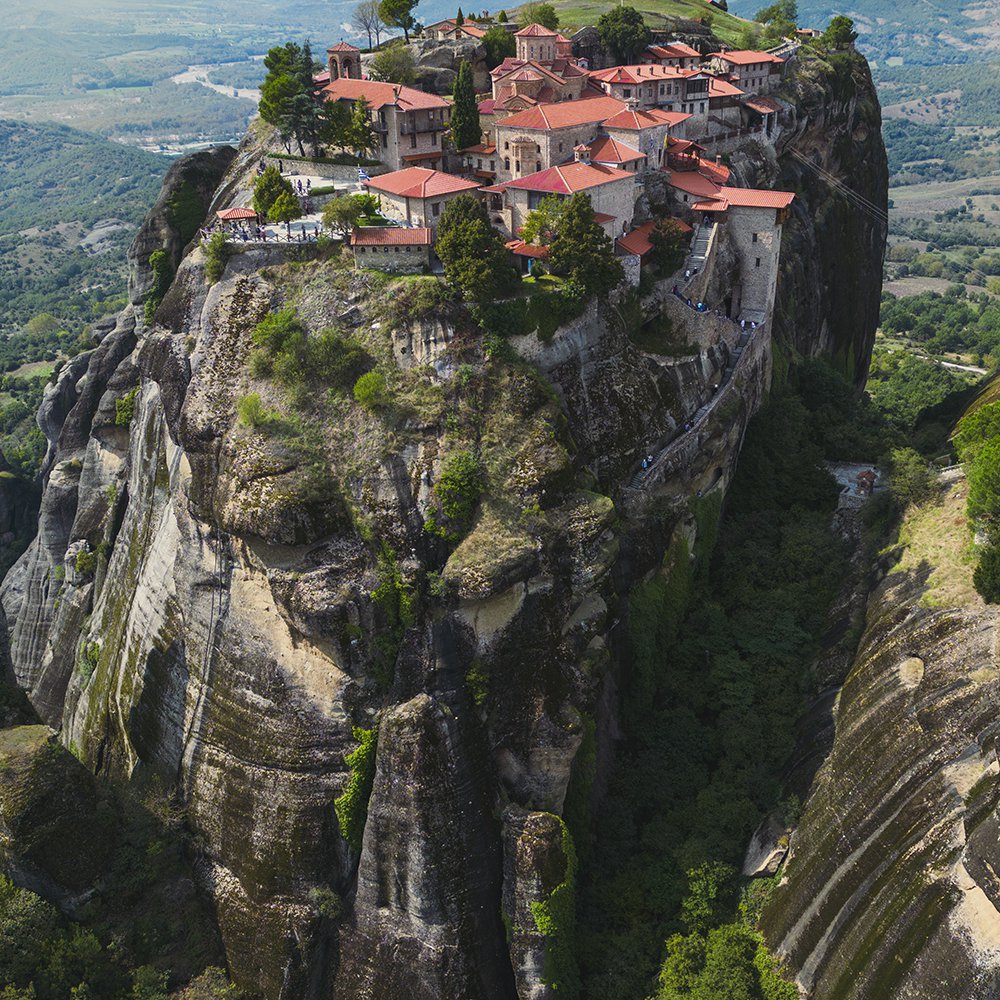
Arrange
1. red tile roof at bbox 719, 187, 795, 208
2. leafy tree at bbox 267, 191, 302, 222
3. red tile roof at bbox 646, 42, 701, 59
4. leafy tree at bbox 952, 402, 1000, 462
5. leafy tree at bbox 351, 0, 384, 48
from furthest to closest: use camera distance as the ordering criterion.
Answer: leafy tree at bbox 351, 0, 384, 48, red tile roof at bbox 646, 42, 701, 59, red tile roof at bbox 719, 187, 795, 208, leafy tree at bbox 267, 191, 302, 222, leafy tree at bbox 952, 402, 1000, 462

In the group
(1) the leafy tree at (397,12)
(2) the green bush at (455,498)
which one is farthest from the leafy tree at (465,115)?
(2) the green bush at (455,498)

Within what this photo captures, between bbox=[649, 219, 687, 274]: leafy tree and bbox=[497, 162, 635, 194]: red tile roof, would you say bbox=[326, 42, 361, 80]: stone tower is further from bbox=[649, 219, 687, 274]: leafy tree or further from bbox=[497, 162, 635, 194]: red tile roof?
bbox=[649, 219, 687, 274]: leafy tree

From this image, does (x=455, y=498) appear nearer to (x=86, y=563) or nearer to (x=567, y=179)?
(x=567, y=179)

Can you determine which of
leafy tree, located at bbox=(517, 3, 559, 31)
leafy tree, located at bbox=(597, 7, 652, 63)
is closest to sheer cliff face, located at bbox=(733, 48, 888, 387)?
leafy tree, located at bbox=(597, 7, 652, 63)

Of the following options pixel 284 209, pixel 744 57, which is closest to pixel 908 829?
pixel 284 209

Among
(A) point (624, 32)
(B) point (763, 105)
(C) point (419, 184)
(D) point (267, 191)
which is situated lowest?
(D) point (267, 191)

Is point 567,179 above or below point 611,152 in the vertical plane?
below

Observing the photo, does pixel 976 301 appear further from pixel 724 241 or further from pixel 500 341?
pixel 500 341
